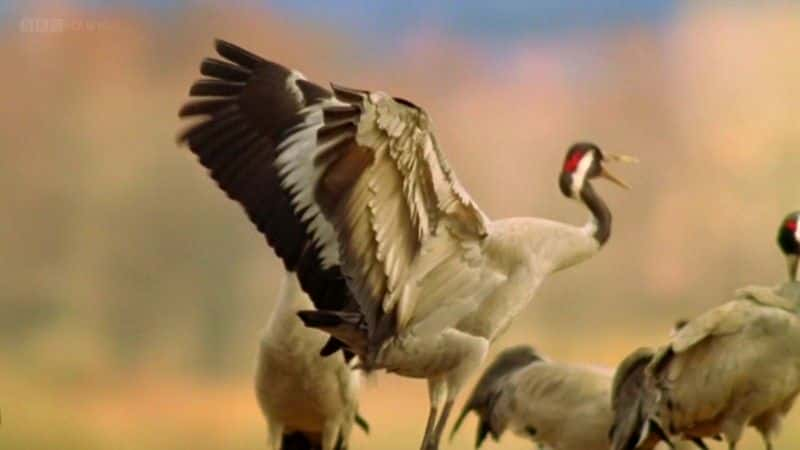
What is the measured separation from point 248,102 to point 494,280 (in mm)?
801

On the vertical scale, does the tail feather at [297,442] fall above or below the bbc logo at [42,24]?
below

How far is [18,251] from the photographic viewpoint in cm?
550

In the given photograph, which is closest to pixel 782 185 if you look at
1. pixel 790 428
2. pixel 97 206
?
pixel 790 428

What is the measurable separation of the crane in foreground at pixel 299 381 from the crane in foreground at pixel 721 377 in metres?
0.68

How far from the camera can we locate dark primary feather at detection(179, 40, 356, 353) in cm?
443

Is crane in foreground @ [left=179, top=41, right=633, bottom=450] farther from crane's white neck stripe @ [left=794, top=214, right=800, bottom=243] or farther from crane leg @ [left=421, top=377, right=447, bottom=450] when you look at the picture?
crane's white neck stripe @ [left=794, top=214, right=800, bottom=243]

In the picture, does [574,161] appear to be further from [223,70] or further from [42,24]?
[42,24]

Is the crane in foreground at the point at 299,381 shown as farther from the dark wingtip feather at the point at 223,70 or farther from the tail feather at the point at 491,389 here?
the dark wingtip feather at the point at 223,70

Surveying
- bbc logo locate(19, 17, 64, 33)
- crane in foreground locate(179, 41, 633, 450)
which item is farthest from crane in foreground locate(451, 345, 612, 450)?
bbc logo locate(19, 17, 64, 33)

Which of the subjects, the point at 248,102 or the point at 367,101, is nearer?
the point at 367,101

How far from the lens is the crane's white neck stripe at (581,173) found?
4586 mm

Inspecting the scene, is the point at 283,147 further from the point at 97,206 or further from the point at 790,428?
the point at 790,428

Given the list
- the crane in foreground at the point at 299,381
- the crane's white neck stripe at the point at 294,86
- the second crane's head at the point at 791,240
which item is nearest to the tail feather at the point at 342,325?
the crane in foreground at the point at 299,381

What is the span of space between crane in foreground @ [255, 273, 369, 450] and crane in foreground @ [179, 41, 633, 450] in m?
0.16
